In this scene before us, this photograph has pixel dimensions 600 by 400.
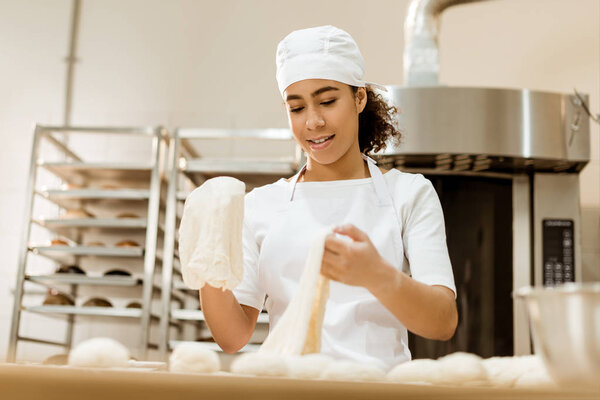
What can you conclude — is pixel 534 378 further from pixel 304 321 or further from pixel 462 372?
pixel 304 321

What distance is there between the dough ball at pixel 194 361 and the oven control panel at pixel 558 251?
2080 mm

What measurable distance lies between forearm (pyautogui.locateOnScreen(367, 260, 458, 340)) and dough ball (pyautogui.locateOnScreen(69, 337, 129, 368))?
38cm

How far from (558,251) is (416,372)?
2.05 m

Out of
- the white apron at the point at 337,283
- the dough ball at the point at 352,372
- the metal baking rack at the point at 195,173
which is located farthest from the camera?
the metal baking rack at the point at 195,173

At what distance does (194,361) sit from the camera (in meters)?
0.61

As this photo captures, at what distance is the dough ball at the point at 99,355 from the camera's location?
594 millimetres

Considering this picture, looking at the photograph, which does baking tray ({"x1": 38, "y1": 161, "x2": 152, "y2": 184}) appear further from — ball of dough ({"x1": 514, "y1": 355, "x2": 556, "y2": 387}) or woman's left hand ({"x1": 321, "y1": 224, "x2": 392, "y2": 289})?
ball of dough ({"x1": 514, "y1": 355, "x2": 556, "y2": 387})

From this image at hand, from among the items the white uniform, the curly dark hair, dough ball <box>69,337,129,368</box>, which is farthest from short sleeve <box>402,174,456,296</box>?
dough ball <box>69,337,129,368</box>

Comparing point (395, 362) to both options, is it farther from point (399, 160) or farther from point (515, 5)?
point (515, 5)

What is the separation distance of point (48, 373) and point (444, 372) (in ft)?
1.09

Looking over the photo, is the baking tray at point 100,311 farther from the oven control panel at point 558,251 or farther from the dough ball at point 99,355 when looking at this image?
the dough ball at point 99,355

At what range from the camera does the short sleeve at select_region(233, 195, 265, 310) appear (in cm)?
131

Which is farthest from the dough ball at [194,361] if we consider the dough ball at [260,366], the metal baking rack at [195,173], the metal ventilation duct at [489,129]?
the metal baking rack at [195,173]

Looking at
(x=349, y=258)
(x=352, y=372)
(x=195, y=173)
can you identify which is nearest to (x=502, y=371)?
(x=352, y=372)
